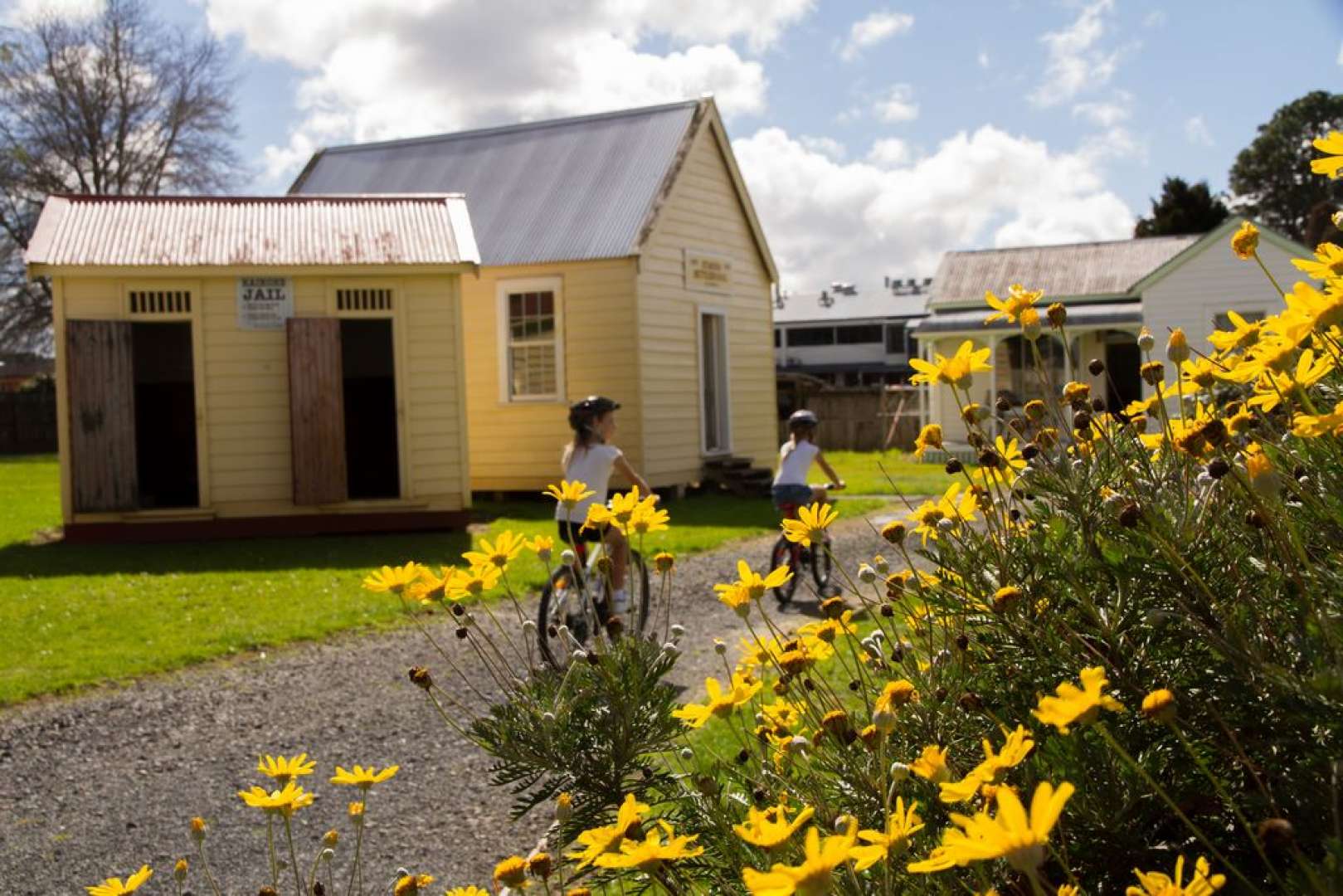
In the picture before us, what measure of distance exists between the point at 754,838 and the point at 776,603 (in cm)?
961

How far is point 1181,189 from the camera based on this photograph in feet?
170

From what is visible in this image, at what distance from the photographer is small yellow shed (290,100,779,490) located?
20.0m

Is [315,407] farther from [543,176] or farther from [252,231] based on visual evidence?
[543,176]

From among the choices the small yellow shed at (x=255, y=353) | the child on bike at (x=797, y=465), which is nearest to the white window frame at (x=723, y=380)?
the small yellow shed at (x=255, y=353)

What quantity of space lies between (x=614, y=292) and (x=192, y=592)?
915 cm

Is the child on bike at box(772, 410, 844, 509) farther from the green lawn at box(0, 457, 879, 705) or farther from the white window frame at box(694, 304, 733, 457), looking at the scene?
the white window frame at box(694, 304, 733, 457)

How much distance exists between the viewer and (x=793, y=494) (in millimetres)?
10984

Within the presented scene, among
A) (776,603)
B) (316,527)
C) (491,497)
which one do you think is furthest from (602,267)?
(776,603)

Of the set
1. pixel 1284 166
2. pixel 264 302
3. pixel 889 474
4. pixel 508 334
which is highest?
pixel 1284 166

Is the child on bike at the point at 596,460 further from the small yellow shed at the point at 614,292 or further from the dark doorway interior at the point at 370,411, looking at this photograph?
the dark doorway interior at the point at 370,411

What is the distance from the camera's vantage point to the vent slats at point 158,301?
52.4 ft

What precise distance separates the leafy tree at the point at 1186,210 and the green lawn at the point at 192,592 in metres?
37.8

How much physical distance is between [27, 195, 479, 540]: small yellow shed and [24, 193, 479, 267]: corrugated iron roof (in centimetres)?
3

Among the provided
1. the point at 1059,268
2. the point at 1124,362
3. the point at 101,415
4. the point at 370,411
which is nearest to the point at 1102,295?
the point at 1059,268
